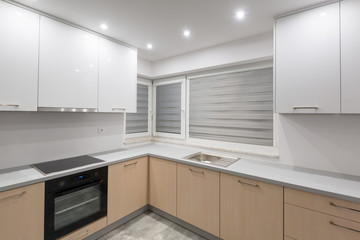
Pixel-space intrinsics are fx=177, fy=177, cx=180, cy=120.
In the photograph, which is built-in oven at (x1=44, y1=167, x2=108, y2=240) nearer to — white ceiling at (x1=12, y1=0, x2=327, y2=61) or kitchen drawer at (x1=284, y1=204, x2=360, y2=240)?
white ceiling at (x1=12, y1=0, x2=327, y2=61)

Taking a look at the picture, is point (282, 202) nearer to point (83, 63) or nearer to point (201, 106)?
point (201, 106)

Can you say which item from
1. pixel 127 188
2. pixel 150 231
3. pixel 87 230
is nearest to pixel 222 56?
pixel 127 188

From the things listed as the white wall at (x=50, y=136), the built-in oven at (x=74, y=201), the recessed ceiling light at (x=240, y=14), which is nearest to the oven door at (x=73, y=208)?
the built-in oven at (x=74, y=201)

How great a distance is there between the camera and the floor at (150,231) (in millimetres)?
2084

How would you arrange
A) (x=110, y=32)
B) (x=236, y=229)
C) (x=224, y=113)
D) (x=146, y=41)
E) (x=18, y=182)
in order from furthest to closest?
(x=224, y=113) < (x=146, y=41) < (x=110, y=32) < (x=236, y=229) < (x=18, y=182)

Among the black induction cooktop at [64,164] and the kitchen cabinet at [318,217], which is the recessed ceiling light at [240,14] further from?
the black induction cooktop at [64,164]

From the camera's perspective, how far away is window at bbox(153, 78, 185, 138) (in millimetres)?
3127

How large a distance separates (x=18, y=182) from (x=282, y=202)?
224cm

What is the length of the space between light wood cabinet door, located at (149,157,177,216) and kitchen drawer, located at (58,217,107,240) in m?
0.71

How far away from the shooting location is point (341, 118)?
68.6 inches

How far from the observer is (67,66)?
1884mm

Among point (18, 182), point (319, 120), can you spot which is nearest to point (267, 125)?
point (319, 120)

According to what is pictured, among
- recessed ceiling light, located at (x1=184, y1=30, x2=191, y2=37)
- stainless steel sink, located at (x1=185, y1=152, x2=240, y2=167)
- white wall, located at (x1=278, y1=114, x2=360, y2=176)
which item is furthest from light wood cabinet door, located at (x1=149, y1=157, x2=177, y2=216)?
recessed ceiling light, located at (x1=184, y1=30, x2=191, y2=37)

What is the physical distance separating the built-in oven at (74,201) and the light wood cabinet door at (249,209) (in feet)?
4.50
